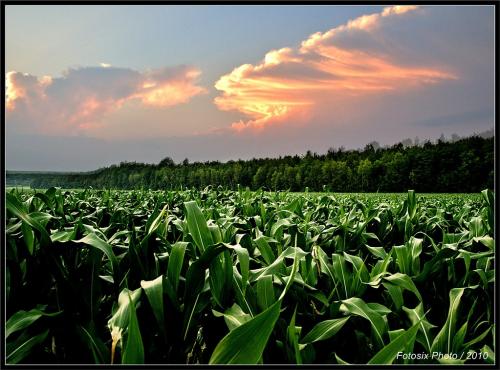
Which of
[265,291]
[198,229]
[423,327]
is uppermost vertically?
[198,229]

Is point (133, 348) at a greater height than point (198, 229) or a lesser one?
lesser

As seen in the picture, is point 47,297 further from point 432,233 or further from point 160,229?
point 432,233

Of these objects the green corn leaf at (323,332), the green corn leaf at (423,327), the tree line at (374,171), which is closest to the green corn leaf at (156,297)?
the green corn leaf at (323,332)

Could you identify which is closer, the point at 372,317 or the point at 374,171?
the point at 372,317

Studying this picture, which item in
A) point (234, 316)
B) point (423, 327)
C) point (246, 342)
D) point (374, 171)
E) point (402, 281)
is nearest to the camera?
point (246, 342)

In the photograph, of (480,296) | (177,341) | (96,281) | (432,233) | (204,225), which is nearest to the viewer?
(177,341)

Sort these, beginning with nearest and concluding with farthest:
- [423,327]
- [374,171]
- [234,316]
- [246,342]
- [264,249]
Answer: [246,342], [234,316], [423,327], [264,249], [374,171]

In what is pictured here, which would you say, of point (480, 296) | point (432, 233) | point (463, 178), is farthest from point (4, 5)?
point (463, 178)

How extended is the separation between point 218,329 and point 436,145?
37031 mm

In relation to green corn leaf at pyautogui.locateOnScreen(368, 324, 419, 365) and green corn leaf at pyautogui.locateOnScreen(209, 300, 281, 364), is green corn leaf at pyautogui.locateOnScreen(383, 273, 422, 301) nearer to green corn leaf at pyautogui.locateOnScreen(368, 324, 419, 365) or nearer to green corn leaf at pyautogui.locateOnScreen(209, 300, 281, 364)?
green corn leaf at pyautogui.locateOnScreen(368, 324, 419, 365)

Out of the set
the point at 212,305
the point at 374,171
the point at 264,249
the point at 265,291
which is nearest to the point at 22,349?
the point at 212,305

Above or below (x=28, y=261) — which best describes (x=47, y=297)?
below

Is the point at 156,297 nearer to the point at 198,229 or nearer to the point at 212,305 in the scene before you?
the point at 212,305

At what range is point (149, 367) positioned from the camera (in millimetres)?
758
